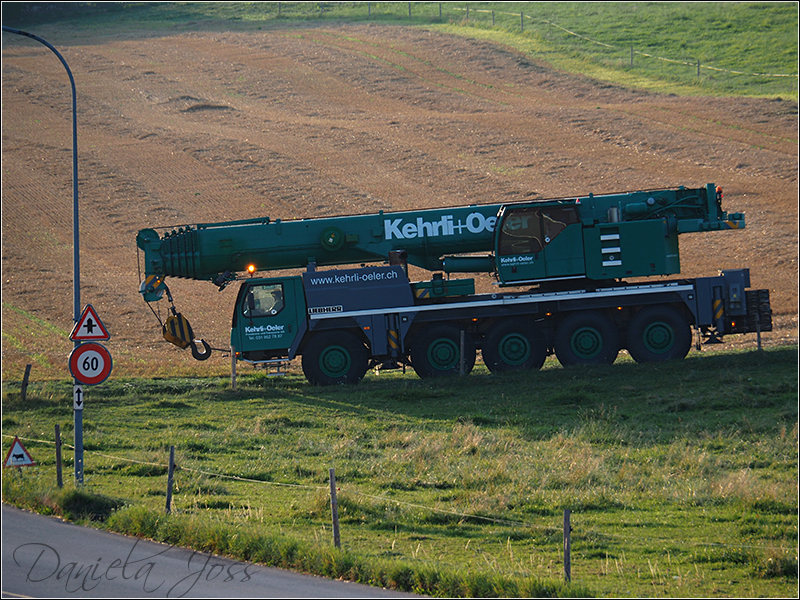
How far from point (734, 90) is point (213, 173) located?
33.7 meters

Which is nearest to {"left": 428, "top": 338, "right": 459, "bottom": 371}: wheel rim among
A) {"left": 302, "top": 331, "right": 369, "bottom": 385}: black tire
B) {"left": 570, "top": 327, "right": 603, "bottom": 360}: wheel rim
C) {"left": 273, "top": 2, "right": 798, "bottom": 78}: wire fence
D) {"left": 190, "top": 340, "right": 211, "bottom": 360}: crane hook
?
{"left": 302, "top": 331, "right": 369, "bottom": 385}: black tire

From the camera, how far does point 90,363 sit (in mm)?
13375

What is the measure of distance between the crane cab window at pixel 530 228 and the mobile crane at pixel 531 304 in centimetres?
2

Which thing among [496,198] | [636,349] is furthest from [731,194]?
[636,349]

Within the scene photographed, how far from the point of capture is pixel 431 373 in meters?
21.8

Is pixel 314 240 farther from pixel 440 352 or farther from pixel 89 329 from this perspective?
pixel 89 329

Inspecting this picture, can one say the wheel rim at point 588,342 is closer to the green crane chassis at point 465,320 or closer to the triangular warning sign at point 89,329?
the green crane chassis at point 465,320

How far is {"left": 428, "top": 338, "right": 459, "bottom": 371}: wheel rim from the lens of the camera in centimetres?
2175

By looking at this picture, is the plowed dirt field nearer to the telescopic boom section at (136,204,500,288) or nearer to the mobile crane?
the telescopic boom section at (136,204,500,288)

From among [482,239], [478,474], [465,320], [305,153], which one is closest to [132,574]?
[478,474]

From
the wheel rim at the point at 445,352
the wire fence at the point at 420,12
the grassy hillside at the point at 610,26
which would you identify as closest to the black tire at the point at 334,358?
the wheel rim at the point at 445,352

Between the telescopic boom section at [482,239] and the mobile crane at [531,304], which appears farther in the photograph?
the telescopic boom section at [482,239]

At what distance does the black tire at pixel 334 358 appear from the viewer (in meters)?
21.8

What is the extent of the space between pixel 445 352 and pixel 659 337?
205 inches
